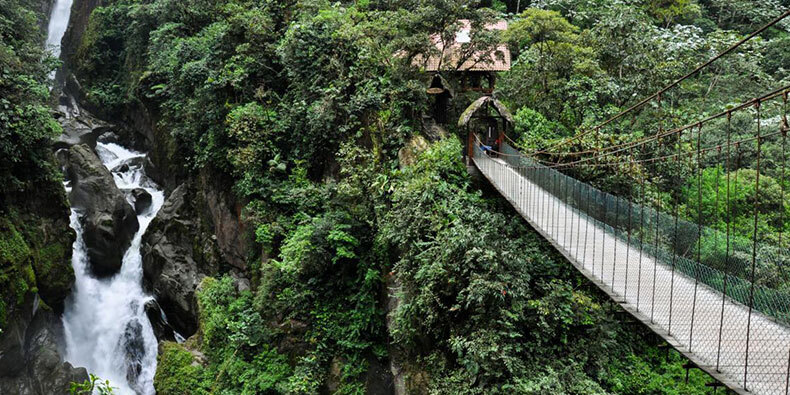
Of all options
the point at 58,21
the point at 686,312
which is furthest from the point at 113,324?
the point at 58,21

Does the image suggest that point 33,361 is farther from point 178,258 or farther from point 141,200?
point 141,200

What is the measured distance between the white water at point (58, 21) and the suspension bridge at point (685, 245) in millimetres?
23688

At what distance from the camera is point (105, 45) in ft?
75.5

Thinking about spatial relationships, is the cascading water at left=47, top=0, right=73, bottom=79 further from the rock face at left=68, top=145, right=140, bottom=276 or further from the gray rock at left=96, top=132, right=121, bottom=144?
the rock face at left=68, top=145, right=140, bottom=276

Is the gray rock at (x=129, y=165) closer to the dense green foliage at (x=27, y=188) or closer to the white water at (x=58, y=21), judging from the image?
the dense green foliage at (x=27, y=188)

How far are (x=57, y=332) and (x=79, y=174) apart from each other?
201 inches

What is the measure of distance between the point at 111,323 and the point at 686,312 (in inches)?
558

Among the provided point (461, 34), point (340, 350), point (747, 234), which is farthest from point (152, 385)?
point (747, 234)

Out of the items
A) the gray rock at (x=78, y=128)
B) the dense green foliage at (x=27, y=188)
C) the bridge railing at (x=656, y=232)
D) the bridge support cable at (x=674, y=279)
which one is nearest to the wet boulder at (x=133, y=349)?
the dense green foliage at (x=27, y=188)

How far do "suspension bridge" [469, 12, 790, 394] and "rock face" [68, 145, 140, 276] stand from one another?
1111 cm

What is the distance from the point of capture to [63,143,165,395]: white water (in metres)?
13.3

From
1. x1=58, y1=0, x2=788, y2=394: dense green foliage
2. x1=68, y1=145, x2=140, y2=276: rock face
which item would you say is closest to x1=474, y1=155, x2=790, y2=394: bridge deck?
x1=58, y1=0, x2=788, y2=394: dense green foliage

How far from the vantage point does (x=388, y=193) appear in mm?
10656

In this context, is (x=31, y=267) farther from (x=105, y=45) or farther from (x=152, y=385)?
(x=105, y=45)
